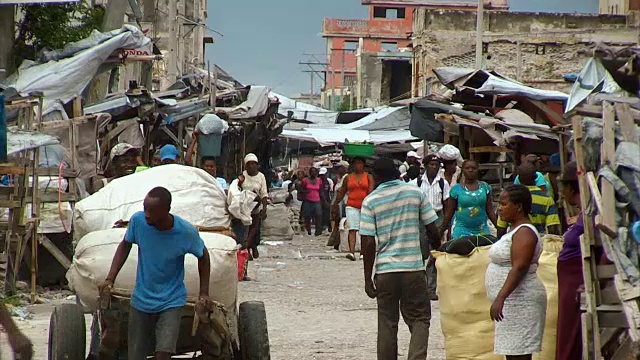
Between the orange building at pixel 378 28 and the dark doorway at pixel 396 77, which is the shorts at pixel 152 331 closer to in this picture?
the dark doorway at pixel 396 77

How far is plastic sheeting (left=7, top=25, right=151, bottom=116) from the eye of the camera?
55.0 feet

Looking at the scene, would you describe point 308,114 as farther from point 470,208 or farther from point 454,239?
point 454,239

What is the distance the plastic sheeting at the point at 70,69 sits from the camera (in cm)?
1677

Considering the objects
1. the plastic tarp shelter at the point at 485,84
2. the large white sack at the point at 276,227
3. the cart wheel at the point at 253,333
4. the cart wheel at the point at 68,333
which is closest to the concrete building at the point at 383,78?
the large white sack at the point at 276,227

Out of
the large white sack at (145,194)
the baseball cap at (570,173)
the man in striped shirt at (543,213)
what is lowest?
the man in striped shirt at (543,213)

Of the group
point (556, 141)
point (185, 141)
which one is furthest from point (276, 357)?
point (185, 141)

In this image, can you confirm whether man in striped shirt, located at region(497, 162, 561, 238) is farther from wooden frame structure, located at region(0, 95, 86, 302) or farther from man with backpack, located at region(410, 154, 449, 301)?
wooden frame structure, located at region(0, 95, 86, 302)

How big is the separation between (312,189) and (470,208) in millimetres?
17054

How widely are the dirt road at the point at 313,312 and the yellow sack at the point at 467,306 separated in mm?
1350

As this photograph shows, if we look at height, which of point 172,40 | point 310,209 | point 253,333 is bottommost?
point 310,209

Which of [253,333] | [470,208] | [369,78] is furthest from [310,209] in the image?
[369,78]

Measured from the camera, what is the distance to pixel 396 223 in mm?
8789

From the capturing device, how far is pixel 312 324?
39.4 ft

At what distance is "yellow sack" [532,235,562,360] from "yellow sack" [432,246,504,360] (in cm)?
41
